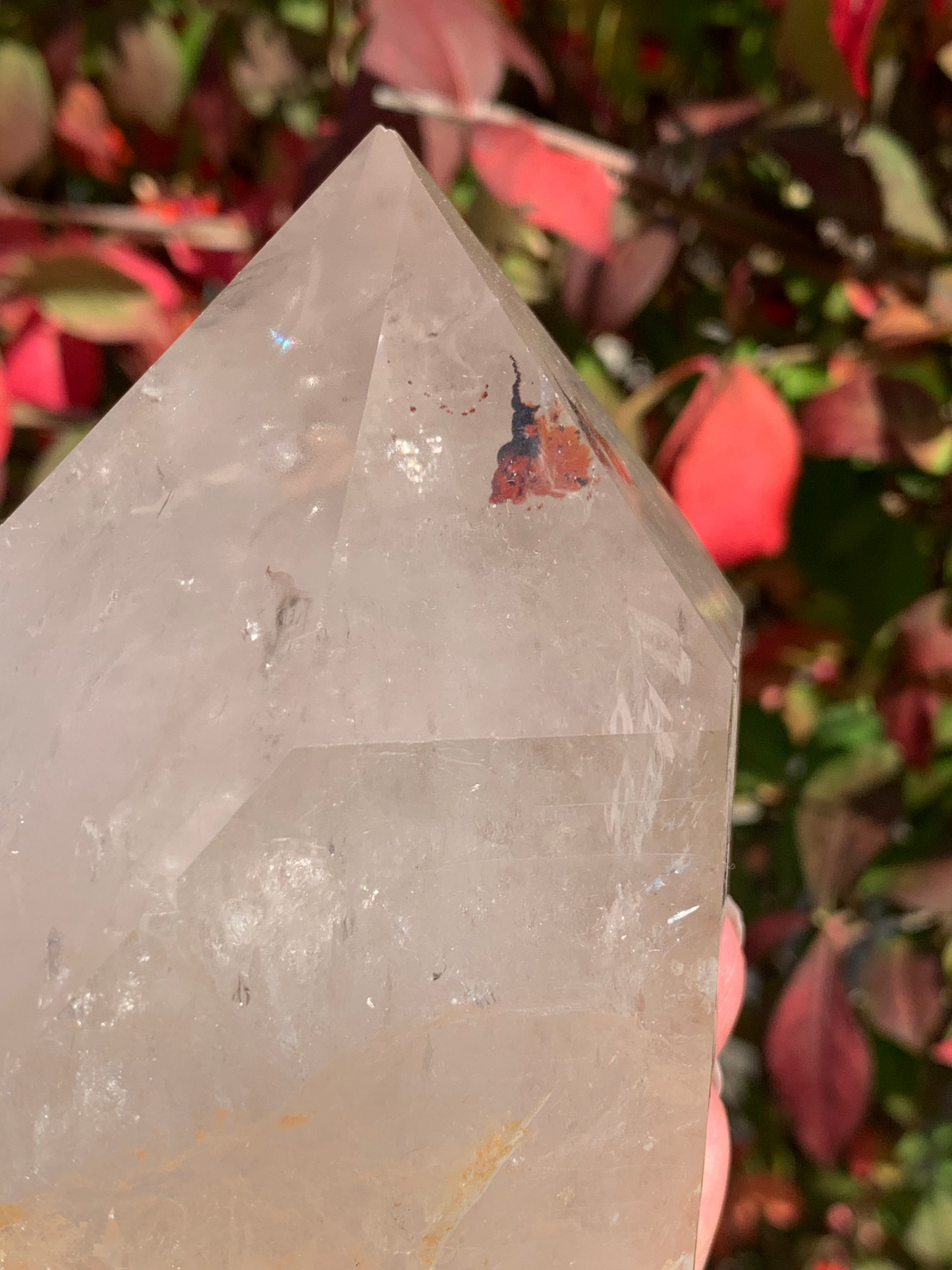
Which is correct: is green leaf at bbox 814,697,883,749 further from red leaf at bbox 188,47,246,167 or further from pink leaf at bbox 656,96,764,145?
red leaf at bbox 188,47,246,167

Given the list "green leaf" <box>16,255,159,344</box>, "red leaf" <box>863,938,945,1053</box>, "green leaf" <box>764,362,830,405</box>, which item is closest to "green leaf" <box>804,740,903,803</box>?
"red leaf" <box>863,938,945,1053</box>

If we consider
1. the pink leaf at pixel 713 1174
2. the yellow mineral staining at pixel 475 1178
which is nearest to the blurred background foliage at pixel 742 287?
the pink leaf at pixel 713 1174

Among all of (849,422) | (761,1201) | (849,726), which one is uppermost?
(849,422)

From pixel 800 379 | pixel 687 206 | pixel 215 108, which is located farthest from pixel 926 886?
pixel 215 108

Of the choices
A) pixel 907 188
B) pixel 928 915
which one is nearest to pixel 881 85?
pixel 907 188

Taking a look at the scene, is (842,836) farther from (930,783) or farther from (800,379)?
(800,379)

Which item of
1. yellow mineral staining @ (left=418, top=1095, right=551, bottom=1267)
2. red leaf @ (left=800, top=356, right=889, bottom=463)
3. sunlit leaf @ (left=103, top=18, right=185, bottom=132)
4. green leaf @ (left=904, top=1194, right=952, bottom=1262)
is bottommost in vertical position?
green leaf @ (left=904, top=1194, right=952, bottom=1262)
